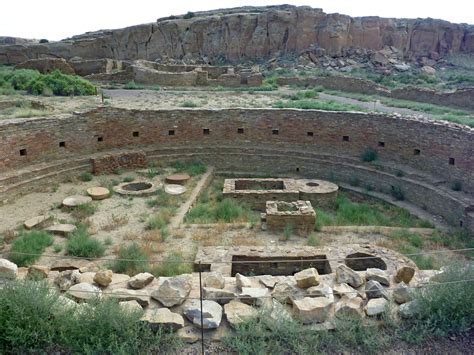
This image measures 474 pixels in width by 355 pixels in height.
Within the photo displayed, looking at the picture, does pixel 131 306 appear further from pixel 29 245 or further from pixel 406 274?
pixel 29 245

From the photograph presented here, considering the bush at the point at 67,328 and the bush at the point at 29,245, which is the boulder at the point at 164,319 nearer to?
the bush at the point at 67,328

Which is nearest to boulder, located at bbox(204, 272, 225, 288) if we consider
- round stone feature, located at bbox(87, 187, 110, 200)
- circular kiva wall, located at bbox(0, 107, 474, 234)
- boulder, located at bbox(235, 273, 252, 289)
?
boulder, located at bbox(235, 273, 252, 289)

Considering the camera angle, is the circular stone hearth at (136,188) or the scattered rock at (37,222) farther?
the circular stone hearth at (136,188)

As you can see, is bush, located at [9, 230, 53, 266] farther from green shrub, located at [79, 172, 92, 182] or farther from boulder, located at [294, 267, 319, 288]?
boulder, located at [294, 267, 319, 288]

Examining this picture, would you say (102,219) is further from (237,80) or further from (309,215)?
(237,80)

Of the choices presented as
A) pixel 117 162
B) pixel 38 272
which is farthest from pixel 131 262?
pixel 117 162

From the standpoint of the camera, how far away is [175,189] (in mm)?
12547

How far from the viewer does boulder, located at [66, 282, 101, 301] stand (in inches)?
195

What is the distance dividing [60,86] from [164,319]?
19.4 metres

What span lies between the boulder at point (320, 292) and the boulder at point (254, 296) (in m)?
0.53

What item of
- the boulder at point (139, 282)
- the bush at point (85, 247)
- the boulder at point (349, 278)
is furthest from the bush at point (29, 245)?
the boulder at point (349, 278)

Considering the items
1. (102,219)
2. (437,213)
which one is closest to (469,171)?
(437,213)

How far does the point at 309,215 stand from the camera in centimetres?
984

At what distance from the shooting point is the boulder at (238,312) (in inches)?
182
